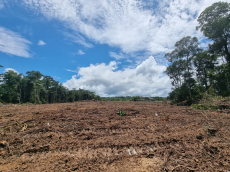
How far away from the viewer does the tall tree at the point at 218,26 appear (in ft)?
44.0

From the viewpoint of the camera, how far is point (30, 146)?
112 inches

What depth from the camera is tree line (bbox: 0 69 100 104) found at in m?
26.2

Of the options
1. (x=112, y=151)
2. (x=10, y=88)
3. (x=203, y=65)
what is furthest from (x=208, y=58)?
(x=10, y=88)

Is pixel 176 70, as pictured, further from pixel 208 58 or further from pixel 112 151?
pixel 112 151

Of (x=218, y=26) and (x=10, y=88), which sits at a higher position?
(x=218, y=26)

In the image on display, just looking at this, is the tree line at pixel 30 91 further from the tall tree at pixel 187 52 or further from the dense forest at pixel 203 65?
the tall tree at pixel 187 52

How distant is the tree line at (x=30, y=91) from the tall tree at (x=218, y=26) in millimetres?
33790

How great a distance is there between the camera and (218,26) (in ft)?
44.8

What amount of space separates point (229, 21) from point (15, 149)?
2044 centimetres

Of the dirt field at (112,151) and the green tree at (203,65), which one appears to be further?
the green tree at (203,65)

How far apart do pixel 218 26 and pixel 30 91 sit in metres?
41.9

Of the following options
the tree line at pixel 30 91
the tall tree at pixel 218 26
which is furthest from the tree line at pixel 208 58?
the tree line at pixel 30 91

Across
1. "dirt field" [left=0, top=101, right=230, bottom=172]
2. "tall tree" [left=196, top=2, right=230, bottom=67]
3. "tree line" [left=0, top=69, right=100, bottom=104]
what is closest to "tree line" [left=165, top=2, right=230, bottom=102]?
"tall tree" [left=196, top=2, right=230, bottom=67]

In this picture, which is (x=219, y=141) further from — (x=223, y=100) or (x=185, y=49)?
(x=185, y=49)
